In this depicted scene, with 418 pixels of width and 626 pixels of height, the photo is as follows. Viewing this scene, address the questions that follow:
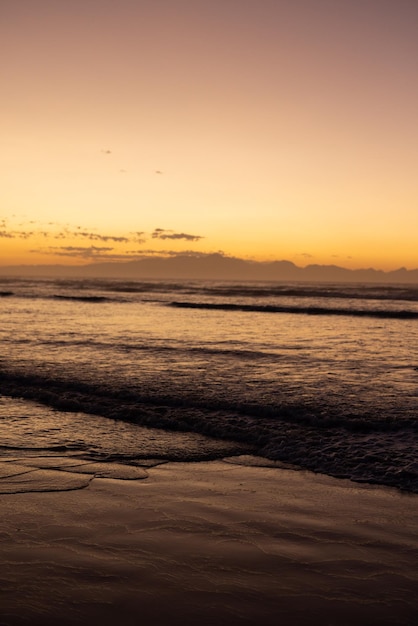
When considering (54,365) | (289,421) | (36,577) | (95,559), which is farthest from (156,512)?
(54,365)

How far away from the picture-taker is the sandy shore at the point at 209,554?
330cm

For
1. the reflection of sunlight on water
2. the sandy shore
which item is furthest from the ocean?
the sandy shore

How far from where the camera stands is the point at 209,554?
13.2 feet

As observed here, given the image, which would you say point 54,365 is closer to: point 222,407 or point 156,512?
point 222,407

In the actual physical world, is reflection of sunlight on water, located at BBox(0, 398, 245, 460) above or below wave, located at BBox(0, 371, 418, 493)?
below

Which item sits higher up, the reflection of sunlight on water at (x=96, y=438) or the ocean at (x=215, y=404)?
the ocean at (x=215, y=404)

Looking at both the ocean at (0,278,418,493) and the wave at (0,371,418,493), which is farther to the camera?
the ocean at (0,278,418,493)

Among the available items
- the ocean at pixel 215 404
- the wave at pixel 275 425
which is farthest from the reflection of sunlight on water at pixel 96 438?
the wave at pixel 275 425

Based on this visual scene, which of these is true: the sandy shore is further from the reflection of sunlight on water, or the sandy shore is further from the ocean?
the reflection of sunlight on water

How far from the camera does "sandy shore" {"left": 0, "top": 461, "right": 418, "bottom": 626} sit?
130 inches

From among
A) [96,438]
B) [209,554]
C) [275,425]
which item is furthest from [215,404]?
[209,554]

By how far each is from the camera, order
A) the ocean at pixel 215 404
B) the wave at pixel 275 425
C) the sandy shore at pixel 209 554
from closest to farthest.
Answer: the sandy shore at pixel 209 554 < the wave at pixel 275 425 < the ocean at pixel 215 404

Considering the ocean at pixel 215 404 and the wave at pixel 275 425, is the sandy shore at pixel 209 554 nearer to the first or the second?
the wave at pixel 275 425

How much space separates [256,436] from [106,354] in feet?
28.4
